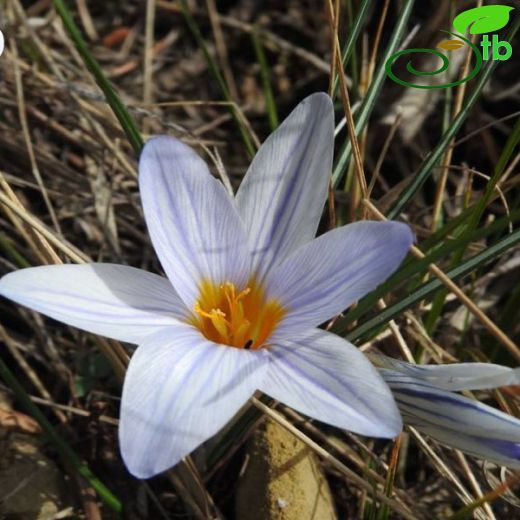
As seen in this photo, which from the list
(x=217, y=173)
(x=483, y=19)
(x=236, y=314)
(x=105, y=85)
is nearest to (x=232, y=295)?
(x=236, y=314)

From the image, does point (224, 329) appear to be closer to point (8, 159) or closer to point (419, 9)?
→ point (8, 159)

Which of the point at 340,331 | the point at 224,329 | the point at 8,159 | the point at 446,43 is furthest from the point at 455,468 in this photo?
the point at 8,159

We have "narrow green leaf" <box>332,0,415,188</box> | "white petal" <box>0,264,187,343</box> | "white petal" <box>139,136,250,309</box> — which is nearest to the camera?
"white petal" <box>0,264,187,343</box>

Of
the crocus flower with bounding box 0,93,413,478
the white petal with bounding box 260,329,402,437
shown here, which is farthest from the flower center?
the white petal with bounding box 260,329,402,437

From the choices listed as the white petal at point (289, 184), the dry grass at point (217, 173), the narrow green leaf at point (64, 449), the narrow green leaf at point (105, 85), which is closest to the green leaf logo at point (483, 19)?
the dry grass at point (217, 173)

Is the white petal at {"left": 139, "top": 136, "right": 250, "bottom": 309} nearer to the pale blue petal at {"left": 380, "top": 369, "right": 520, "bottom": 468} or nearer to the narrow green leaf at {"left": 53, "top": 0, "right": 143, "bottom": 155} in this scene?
the narrow green leaf at {"left": 53, "top": 0, "right": 143, "bottom": 155}

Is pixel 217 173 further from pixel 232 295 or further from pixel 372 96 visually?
pixel 232 295
